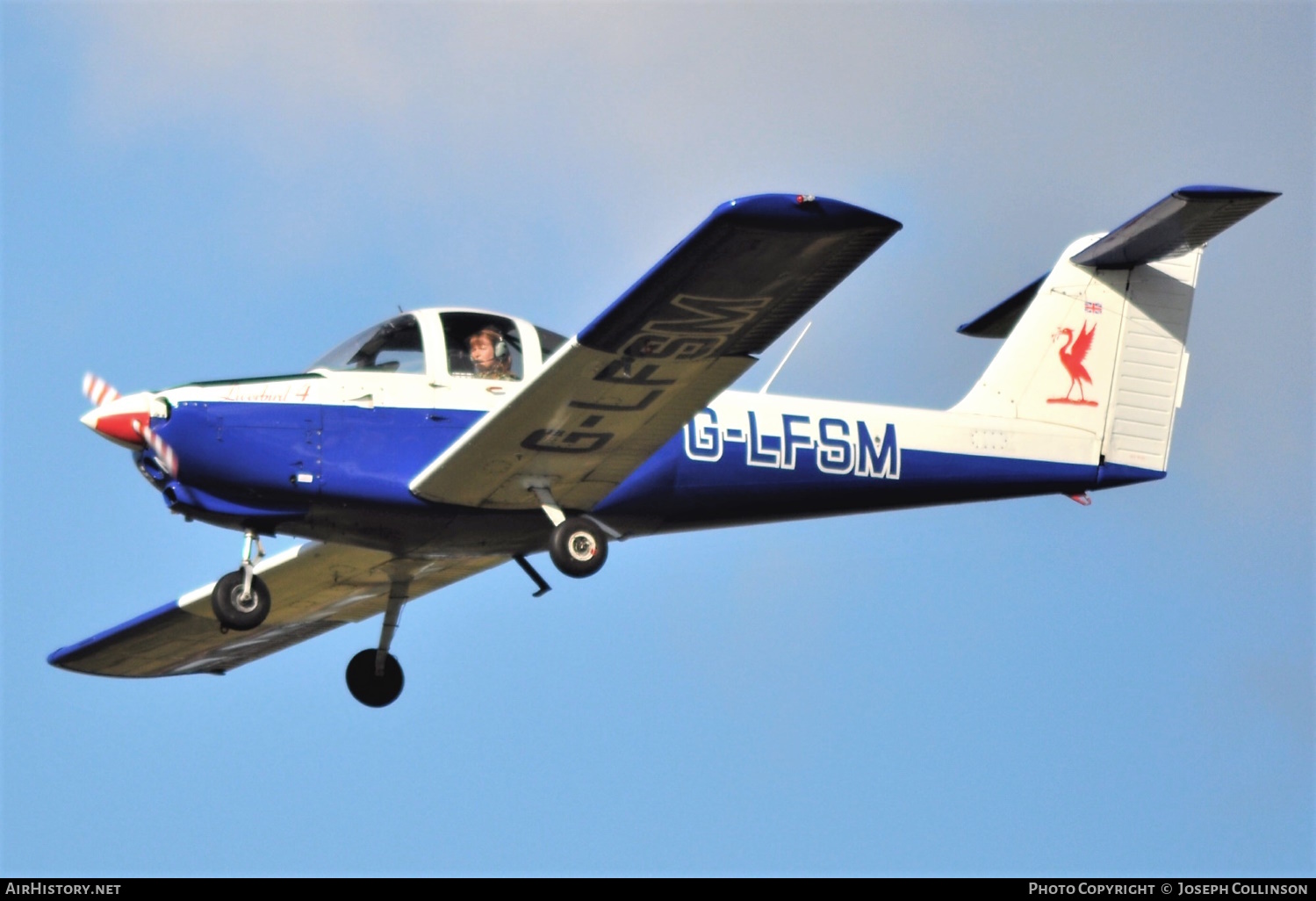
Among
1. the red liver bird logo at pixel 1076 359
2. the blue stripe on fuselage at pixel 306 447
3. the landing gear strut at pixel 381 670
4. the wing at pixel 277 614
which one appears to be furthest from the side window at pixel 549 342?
the red liver bird logo at pixel 1076 359

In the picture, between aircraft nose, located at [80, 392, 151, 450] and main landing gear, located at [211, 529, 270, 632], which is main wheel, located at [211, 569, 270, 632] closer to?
main landing gear, located at [211, 529, 270, 632]

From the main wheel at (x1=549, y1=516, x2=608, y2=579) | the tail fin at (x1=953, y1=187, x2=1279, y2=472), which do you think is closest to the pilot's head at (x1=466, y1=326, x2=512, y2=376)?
the main wheel at (x1=549, y1=516, x2=608, y2=579)

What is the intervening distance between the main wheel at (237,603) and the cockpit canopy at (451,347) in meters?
1.64

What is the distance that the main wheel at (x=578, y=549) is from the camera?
13.4 m

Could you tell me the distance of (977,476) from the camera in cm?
1544

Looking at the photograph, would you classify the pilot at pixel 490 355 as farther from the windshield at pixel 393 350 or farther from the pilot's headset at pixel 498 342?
the windshield at pixel 393 350

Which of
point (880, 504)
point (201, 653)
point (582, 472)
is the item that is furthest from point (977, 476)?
point (201, 653)

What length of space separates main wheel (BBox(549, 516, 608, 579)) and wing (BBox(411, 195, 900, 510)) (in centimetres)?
43

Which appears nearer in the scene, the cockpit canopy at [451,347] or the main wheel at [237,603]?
the main wheel at [237,603]

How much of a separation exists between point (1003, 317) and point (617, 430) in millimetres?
5258

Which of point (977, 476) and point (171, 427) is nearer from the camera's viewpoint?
point (171, 427)

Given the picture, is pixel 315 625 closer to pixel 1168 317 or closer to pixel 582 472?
pixel 582 472

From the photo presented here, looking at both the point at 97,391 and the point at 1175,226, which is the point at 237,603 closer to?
the point at 97,391

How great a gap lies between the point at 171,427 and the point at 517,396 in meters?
2.48
